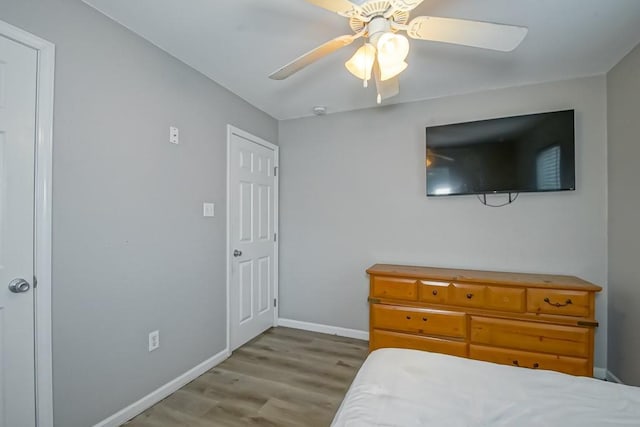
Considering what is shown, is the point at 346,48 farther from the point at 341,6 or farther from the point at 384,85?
the point at 341,6

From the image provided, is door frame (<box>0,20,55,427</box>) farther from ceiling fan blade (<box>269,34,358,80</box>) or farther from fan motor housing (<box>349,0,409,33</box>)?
fan motor housing (<box>349,0,409,33</box>)

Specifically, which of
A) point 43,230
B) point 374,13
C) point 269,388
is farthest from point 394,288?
point 43,230

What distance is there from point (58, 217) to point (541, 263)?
341 centimetres

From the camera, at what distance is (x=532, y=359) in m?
2.15

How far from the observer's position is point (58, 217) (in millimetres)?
1495

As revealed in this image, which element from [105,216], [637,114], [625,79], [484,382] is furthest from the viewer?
[625,79]

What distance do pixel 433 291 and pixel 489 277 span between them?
1.45 ft

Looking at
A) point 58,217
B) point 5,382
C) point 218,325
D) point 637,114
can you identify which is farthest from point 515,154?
point 5,382

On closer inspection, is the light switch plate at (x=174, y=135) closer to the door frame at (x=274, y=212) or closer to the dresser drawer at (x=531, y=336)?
the door frame at (x=274, y=212)

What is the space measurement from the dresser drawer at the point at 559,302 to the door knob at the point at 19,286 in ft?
10.1

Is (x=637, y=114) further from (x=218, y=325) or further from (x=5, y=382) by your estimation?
(x=5, y=382)

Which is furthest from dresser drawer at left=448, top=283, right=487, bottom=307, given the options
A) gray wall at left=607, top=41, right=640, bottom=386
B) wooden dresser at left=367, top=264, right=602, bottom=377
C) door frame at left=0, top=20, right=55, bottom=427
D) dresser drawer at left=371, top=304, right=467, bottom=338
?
door frame at left=0, top=20, right=55, bottom=427

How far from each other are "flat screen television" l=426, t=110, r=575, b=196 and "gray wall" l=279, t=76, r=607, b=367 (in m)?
0.18

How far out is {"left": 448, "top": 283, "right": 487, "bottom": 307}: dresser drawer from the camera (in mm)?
2295
